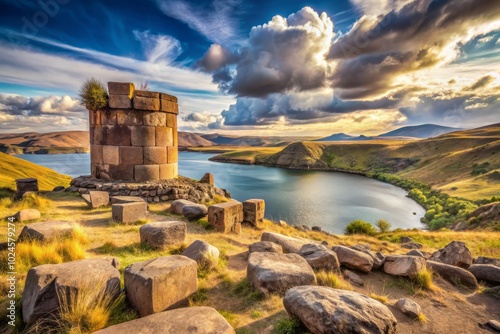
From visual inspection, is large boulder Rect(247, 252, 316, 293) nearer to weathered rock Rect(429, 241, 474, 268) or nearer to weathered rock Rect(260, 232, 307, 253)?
weathered rock Rect(260, 232, 307, 253)

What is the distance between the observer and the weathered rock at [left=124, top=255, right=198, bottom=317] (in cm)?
302

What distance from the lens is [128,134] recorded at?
10312 mm

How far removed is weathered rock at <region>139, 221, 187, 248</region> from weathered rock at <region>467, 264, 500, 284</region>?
652 centimetres

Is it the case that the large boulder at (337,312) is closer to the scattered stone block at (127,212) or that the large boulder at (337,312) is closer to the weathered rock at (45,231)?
the weathered rock at (45,231)

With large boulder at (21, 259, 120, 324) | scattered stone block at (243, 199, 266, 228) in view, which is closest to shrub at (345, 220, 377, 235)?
scattered stone block at (243, 199, 266, 228)

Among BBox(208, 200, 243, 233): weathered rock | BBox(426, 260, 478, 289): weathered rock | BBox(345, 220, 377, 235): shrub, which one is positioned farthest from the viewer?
BBox(345, 220, 377, 235): shrub

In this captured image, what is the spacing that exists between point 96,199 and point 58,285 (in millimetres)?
6407

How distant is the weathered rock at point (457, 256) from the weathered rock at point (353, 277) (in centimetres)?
324

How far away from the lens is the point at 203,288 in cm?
395

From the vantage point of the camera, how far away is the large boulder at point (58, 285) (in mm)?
2709

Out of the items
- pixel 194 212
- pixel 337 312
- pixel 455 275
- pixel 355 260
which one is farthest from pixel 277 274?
pixel 194 212

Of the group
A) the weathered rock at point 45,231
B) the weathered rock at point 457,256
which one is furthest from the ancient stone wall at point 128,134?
the weathered rock at point 457,256

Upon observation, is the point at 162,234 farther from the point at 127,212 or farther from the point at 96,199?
the point at 96,199

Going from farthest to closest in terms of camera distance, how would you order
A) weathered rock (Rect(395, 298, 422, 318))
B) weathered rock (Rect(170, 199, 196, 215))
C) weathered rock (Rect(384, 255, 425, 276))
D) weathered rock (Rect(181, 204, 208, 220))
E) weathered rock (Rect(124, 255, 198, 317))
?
weathered rock (Rect(170, 199, 196, 215)) < weathered rock (Rect(181, 204, 208, 220)) < weathered rock (Rect(384, 255, 425, 276)) < weathered rock (Rect(395, 298, 422, 318)) < weathered rock (Rect(124, 255, 198, 317))
